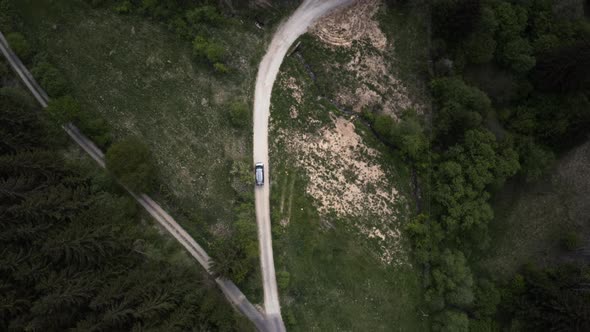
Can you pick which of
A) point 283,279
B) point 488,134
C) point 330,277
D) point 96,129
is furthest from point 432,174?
point 96,129

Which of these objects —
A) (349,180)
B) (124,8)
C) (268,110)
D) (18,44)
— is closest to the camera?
(18,44)

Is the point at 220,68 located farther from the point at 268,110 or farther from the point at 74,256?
the point at 74,256

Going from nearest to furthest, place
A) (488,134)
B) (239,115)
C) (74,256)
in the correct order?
(74,256) < (239,115) < (488,134)

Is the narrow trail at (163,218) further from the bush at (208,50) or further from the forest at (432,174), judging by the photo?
the bush at (208,50)

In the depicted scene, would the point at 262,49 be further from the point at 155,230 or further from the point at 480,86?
the point at 480,86

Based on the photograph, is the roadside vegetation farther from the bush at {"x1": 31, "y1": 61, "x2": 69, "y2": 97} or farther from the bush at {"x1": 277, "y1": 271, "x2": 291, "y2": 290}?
the bush at {"x1": 277, "y1": 271, "x2": 291, "y2": 290}

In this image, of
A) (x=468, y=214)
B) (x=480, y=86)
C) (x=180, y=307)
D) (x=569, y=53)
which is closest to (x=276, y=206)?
(x=180, y=307)

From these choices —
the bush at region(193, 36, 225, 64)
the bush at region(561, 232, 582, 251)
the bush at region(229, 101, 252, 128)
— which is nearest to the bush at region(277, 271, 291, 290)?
the bush at region(229, 101, 252, 128)
